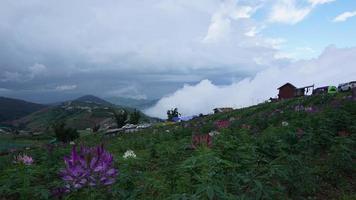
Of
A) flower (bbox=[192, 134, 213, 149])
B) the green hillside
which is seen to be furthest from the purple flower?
flower (bbox=[192, 134, 213, 149])

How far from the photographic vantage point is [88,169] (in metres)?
4.50

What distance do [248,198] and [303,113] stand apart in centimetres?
1053

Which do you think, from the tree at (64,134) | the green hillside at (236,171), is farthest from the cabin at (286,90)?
the green hillside at (236,171)

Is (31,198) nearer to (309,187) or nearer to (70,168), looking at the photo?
(70,168)

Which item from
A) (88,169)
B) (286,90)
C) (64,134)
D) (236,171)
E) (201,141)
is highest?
(286,90)

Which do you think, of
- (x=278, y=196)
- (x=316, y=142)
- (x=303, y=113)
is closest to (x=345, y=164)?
(x=316, y=142)

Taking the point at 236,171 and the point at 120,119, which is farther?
the point at 120,119

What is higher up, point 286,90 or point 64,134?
point 286,90

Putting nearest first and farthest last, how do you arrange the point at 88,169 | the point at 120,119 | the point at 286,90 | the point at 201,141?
the point at 88,169
the point at 201,141
the point at 286,90
the point at 120,119

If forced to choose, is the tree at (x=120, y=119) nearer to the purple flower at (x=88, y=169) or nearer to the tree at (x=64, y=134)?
the tree at (x=64, y=134)

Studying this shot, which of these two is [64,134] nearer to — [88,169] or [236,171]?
[236,171]

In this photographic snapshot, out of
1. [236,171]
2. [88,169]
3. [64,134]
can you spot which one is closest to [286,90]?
[64,134]

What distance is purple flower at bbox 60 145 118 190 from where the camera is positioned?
4480mm

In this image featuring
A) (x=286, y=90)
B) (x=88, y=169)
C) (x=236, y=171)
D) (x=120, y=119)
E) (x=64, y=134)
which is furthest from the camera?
(x=120, y=119)
